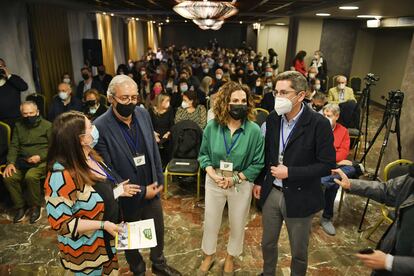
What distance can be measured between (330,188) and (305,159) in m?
1.65

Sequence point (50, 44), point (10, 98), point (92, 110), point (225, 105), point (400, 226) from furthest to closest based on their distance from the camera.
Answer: point (50, 44) → point (10, 98) → point (92, 110) → point (225, 105) → point (400, 226)

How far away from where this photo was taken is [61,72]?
7414mm

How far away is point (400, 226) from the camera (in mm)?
1489

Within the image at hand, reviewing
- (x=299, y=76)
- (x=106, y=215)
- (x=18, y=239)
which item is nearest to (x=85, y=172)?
(x=106, y=215)

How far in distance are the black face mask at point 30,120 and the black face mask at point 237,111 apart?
2650 mm

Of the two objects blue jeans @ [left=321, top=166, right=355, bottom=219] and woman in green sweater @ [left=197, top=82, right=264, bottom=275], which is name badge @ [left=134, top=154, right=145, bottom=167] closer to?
woman in green sweater @ [left=197, top=82, right=264, bottom=275]

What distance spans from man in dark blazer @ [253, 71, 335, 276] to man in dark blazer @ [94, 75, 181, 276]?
88 centimetres

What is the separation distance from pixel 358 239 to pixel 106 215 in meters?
2.83

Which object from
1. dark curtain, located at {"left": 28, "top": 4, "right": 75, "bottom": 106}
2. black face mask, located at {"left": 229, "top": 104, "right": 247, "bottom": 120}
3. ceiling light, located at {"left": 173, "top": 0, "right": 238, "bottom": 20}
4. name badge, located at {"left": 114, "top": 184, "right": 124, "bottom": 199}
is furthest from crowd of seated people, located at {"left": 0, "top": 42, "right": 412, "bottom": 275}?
ceiling light, located at {"left": 173, "top": 0, "right": 238, "bottom": 20}

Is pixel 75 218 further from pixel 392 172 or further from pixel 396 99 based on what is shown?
pixel 396 99

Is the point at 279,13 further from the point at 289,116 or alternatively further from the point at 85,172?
the point at 85,172

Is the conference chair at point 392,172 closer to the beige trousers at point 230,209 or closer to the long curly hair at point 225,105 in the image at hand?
the beige trousers at point 230,209

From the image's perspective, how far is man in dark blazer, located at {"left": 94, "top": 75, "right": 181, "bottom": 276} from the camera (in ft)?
6.68

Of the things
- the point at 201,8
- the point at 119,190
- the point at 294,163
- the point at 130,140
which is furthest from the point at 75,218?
the point at 201,8
